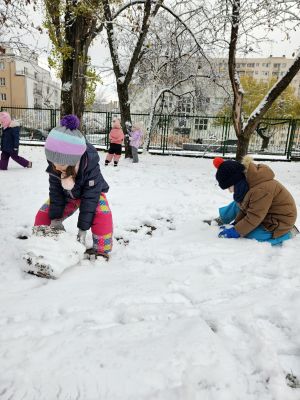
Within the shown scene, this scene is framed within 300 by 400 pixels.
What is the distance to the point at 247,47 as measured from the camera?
26.5 ft

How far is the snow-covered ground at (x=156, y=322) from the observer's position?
56.1 inches

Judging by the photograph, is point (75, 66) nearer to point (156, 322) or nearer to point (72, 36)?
point (72, 36)

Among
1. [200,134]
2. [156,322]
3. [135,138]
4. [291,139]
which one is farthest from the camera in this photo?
[200,134]

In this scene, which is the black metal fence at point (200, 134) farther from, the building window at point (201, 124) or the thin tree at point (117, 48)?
the thin tree at point (117, 48)

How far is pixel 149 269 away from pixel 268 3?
698cm

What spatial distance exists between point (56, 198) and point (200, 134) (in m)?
13.7

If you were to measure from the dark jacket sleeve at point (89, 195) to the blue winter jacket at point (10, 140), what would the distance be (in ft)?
17.1

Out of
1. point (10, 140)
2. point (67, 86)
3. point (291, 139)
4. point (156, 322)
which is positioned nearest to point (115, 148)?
point (67, 86)

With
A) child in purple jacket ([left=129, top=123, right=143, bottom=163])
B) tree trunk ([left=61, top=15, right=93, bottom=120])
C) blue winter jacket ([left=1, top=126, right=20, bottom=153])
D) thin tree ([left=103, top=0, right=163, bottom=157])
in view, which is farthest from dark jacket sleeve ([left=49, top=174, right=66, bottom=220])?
child in purple jacket ([left=129, top=123, right=143, bottom=163])

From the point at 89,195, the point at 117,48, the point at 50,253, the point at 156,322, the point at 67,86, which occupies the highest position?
the point at 117,48

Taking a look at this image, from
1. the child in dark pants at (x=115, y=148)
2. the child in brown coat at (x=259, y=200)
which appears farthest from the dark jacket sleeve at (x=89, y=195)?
the child in dark pants at (x=115, y=148)

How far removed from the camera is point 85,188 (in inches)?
105

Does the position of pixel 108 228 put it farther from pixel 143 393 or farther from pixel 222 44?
pixel 222 44

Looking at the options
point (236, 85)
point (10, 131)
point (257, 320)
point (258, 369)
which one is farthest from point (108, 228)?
point (236, 85)
